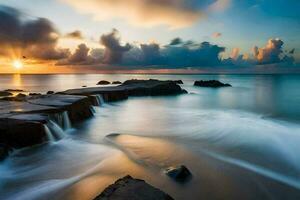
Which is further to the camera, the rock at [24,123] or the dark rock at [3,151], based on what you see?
the rock at [24,123]

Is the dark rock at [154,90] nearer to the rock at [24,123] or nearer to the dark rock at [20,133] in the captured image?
the rock at [24,123]

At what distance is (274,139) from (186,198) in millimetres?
9569

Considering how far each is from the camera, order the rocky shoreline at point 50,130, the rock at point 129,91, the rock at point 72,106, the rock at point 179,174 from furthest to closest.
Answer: the rock at point 129,91
the rock at point 72,106
the rock at point 179,174
the rocky shoreline at point 50,130

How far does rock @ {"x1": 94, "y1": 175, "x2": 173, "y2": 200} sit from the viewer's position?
6141 millimetres

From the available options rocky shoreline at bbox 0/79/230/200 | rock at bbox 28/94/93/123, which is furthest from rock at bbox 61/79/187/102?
rocky shoreline at bbox 0/79/230/200

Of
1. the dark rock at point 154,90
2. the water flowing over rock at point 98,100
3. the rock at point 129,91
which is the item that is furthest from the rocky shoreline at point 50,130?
the dark rock at point 154,90

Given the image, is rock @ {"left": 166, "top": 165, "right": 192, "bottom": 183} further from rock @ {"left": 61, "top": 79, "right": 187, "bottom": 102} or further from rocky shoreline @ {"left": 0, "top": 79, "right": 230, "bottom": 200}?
rock @ {"left": 61, "top": 79, "right": 187, "bottom": 102}

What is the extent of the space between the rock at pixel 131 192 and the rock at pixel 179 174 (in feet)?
7.94

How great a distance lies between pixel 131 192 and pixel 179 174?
2996 millimetres

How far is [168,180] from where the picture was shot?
8.88m

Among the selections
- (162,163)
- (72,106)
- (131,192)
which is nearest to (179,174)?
(162,163)

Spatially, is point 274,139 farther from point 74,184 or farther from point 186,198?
point 74,184

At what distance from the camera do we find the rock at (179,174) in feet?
29.2

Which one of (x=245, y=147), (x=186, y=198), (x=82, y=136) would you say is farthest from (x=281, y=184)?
(x=82, y=136)
